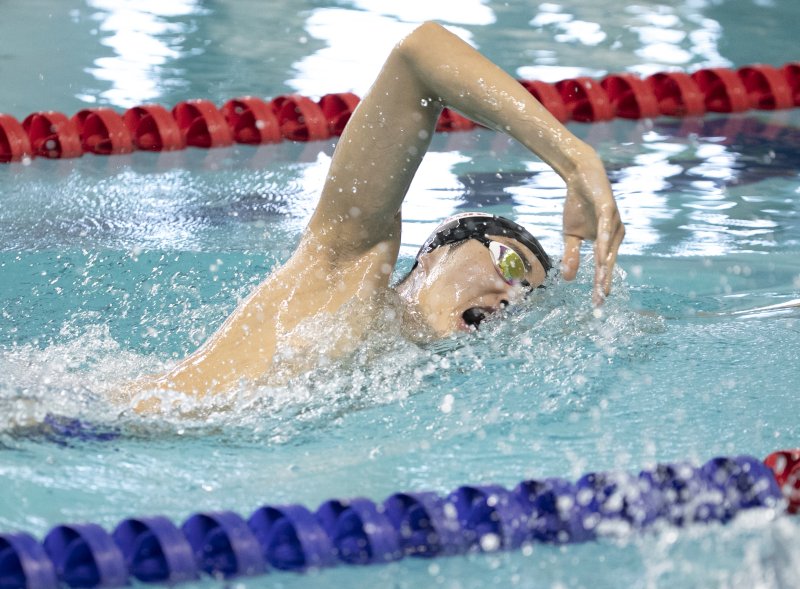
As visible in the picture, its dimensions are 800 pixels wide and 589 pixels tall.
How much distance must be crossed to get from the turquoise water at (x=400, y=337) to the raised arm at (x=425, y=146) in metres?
0.29

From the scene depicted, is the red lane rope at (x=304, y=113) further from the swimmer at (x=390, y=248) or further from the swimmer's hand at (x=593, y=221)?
Answer: the swimmer's hand at (x=593, y=221)

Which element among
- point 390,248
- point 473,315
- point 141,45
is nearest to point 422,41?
point 390,248

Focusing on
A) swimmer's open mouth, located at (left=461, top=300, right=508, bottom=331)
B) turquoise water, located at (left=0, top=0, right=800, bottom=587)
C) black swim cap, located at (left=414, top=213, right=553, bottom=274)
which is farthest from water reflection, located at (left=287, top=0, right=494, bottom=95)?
swimmer's open mouth, located at (left=461, top=300, right=508, bottom=331)

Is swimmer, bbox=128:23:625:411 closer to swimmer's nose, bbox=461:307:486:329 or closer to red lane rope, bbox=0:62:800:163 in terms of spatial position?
swimmer's nose, bbox=461:307:486:329

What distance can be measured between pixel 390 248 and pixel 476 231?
0.67 ft

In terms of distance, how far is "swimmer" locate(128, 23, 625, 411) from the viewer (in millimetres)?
2047

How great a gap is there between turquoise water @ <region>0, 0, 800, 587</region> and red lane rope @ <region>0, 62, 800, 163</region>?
10 cm

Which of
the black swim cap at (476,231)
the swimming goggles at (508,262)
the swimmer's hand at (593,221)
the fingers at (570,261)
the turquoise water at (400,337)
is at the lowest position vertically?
the turquoise water at (400,337)

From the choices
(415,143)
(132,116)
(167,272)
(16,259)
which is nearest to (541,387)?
(415,143)

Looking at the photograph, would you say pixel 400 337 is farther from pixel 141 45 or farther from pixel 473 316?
pixel 141 45

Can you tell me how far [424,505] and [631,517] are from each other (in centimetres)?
35

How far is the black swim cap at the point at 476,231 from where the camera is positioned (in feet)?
7.97

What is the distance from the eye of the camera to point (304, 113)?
473 cm

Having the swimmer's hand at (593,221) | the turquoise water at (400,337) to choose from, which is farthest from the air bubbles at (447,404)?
the swimmer's hand at (593,221)
